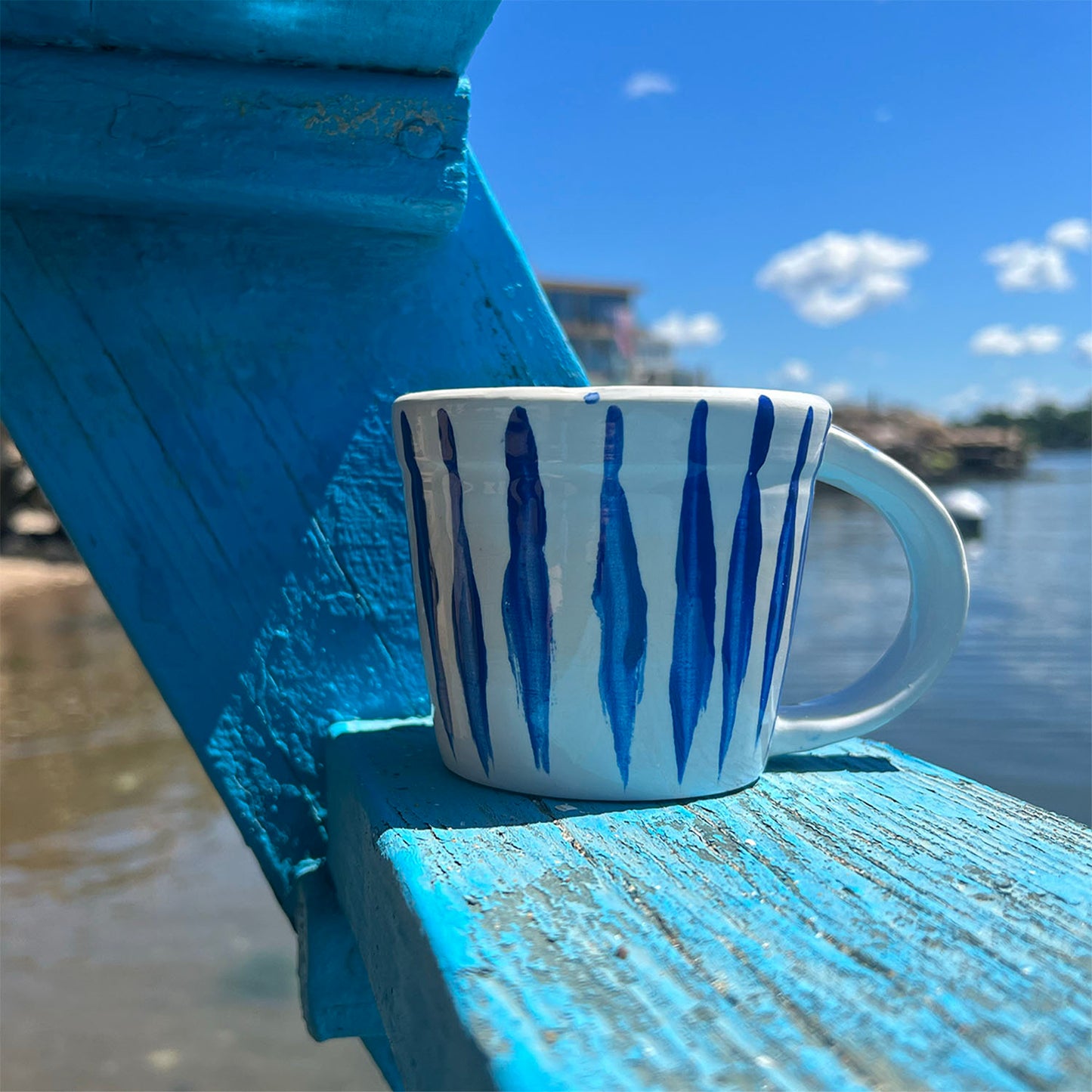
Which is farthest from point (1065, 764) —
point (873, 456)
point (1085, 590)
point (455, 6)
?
point (1085, 590)

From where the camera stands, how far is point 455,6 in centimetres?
58

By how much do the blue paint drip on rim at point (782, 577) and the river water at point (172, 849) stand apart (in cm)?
182

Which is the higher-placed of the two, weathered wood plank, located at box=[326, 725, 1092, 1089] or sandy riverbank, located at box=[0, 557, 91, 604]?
weathered wood plank, located at box=[326, 725, 1092, 1089]

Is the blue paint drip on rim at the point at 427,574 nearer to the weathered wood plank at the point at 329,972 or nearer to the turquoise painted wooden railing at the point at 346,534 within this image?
the turquoise painted wooden railing at the point at 346,534

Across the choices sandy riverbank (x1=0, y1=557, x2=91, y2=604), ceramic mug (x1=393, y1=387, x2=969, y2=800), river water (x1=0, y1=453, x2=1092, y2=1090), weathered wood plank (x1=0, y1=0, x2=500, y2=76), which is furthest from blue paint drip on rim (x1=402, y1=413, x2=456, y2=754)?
sandy riverbank (x1=0, y1=557, x2=91, y2=604)

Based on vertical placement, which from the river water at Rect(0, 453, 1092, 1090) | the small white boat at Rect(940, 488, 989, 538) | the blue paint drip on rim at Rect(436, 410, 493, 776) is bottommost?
the small white boat at Rect(940, 488, 989, 538)

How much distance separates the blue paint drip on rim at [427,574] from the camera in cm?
54

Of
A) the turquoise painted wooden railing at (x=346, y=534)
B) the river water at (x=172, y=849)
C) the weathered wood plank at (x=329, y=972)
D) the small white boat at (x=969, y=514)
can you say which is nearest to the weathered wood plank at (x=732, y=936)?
the turquoise painted wooden railing at (x=346, y=534)

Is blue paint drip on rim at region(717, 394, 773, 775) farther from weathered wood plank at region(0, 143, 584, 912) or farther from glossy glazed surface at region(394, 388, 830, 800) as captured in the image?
weathered wood plank at region(0, 143, 584, 912)

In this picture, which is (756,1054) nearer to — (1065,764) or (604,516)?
(604,516)

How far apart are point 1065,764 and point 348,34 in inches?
104

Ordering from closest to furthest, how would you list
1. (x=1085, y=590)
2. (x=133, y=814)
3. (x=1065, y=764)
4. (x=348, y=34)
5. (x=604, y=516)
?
(x=604, y=516) < (x=348, y=34) < (x=1065, y=764) < (x=133, y=814) < (x=1085, y=590)

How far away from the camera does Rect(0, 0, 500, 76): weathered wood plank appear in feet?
1.85

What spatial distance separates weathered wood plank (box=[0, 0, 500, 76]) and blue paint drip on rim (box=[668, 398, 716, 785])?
290mm
